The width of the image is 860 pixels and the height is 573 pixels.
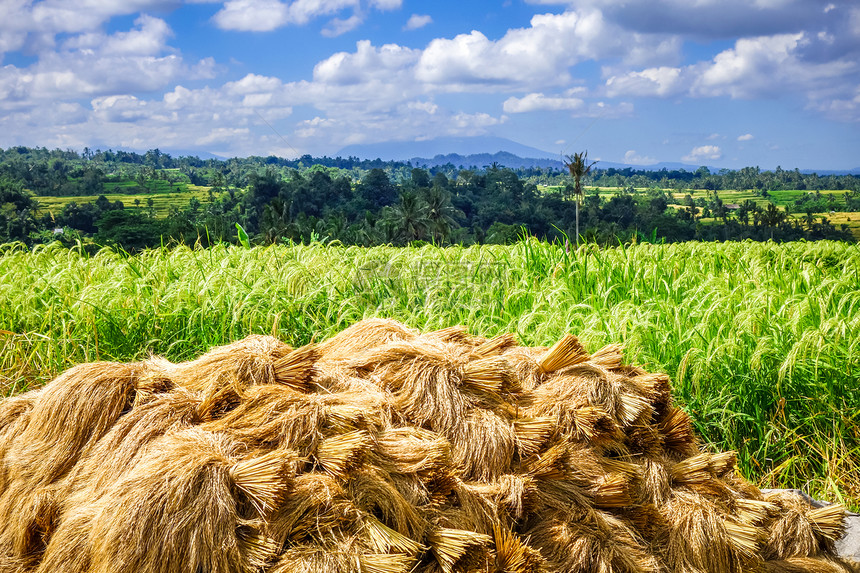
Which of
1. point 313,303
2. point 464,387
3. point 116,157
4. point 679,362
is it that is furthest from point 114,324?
point 116,157

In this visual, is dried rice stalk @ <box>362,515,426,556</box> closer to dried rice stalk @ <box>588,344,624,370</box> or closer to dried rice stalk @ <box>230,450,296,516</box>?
dried rice stalk @ <box>230,450,296,516</box>

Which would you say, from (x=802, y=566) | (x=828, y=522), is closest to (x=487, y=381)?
(x=802, y=566)

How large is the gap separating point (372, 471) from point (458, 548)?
A: 24 centimetres

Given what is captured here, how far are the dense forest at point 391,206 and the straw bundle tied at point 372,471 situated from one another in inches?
1269

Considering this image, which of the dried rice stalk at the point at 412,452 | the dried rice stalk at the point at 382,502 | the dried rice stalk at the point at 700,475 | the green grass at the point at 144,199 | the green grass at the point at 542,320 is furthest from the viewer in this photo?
the green grass at the point at 144,199

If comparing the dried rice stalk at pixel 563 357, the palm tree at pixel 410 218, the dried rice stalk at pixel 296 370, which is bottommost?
the palm tree at pixel 410 218

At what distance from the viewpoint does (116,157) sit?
415 ft

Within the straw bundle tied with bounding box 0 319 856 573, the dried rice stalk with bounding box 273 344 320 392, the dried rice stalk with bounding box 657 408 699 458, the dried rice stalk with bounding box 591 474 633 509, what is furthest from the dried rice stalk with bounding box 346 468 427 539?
the dried rice stalk with bounding box 657 408 699 458

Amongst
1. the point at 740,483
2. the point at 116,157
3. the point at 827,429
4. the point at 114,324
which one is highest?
the point at 116,157

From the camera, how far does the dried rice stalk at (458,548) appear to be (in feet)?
4.22

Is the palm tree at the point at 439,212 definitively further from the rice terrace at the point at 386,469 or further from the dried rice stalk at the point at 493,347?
the rice terrace at the point at 386,469

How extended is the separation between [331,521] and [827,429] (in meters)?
3.16

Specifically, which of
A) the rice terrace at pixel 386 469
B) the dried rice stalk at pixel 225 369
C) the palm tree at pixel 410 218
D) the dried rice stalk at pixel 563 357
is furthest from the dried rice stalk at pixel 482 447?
the palm tree at pixel 410 218

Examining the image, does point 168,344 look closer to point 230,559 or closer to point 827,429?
point 230,559
